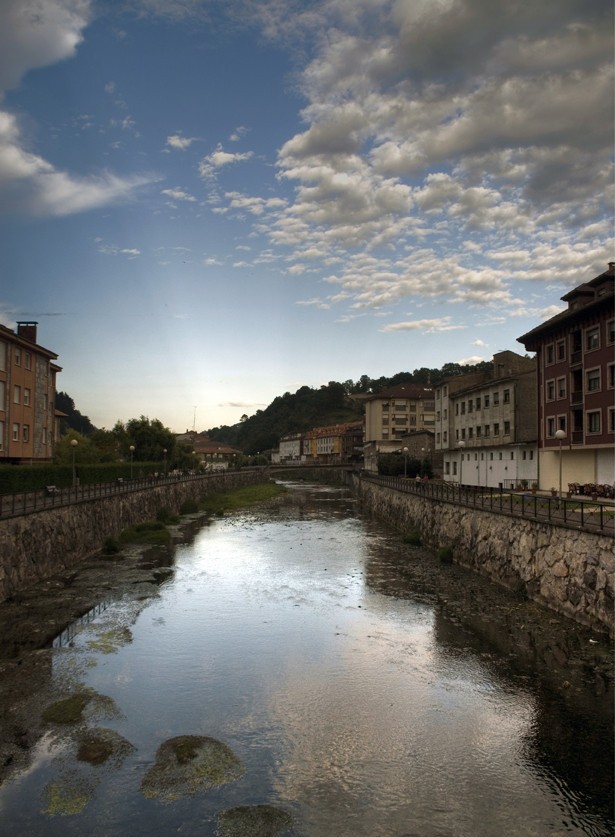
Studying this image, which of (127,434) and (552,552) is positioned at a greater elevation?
(127,434)

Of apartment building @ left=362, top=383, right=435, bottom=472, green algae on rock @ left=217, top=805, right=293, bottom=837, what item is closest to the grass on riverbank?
apartment building @ left=362, top=383, right=435, bottom=472

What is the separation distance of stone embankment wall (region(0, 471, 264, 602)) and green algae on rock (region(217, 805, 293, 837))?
17018mm

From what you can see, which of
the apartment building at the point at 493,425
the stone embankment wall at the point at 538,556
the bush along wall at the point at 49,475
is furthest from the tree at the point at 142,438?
the stone embankment wall at the point at 538,556

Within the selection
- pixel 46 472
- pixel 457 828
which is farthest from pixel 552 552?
pixel 46 472

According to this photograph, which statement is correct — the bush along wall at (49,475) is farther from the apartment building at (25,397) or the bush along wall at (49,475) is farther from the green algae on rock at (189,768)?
the green algae on rock at (189,768)

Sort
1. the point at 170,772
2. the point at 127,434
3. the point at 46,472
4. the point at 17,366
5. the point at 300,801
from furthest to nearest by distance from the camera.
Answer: the point at 127,434 < the point at 17,366 < the point at 46,472 < the point at 170,772 < the point at 300,801

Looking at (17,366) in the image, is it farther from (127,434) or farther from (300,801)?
(300,801)

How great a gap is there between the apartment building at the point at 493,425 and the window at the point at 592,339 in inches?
435

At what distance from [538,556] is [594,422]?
68.4 feet

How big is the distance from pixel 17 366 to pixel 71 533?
77.5 feet

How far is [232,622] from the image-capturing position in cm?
2297

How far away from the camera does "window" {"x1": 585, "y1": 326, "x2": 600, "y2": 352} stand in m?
41.7

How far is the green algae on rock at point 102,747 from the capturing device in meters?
12.4

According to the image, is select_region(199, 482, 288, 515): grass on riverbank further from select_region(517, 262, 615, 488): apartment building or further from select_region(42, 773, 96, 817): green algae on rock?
select_region(42, 773, 96, 817): green algae on rock
